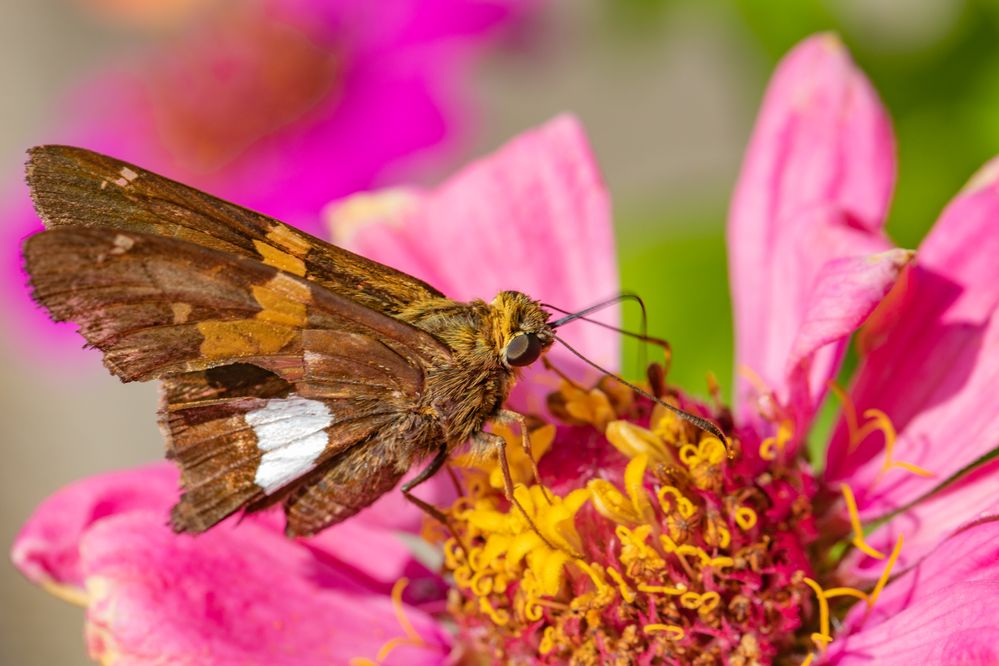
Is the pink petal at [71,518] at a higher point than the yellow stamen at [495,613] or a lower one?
higher

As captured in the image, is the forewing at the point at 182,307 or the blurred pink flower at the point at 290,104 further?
the blurred pink flower at the point at 290,104

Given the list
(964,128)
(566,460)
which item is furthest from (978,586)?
(964,128)

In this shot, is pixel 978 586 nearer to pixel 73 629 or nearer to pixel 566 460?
pixel 566 460

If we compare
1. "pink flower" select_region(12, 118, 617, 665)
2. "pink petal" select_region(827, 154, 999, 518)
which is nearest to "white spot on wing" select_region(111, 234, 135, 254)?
"pink flower" select_region(12, 118, 617, 665)

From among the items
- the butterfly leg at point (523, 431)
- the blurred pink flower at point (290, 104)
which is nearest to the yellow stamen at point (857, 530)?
the butterfly leg at point (523, 431)

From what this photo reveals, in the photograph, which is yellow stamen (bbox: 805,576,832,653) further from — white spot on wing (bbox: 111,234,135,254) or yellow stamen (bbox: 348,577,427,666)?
white spot on wing (bbox: 111,234,135,254)

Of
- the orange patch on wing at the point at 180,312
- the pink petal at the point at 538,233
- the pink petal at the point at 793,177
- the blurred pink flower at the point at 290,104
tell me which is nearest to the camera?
the orange patch on wing at the point at 180,312

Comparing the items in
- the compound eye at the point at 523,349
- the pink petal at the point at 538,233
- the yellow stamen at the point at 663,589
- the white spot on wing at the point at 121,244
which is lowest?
the yellow stamen at the point at 663,589

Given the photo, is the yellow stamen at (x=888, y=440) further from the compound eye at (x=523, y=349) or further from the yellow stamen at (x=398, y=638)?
the yellow stamen at (x=398, y=638)
